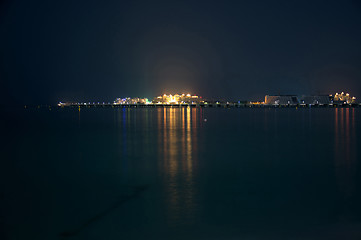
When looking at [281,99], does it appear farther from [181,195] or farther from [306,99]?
[181,195]

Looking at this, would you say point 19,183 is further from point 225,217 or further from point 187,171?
point 225,217

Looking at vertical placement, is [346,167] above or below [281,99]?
below

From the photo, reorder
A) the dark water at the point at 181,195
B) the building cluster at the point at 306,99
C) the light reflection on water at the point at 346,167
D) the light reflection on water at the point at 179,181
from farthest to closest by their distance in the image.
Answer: the building cluster at the point at 306,99 < the light reflection on water at the point at 346,167 < the light reflection on water at the point at 179,181 < the dark water at the point at 181,195

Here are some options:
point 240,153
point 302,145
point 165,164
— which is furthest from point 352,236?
point 302,145

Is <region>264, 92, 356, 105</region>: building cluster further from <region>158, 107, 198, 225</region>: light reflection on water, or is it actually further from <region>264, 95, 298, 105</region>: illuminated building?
<region>158, 107, 198, 225</region>: light reflection on water

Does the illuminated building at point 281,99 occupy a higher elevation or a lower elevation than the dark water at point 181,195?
higher

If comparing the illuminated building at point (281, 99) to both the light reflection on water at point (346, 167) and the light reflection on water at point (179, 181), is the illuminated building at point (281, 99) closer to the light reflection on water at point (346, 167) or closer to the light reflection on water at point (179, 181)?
the light reflection on water at point (346, 167)

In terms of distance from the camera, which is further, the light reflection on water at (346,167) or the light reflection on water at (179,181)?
the light reflection on water at (346,167)

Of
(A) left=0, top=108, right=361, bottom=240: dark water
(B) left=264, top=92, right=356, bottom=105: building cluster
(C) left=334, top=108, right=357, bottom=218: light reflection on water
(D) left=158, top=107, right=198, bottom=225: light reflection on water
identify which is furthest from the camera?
(B) left=264, top=92, right=356, bottom=105: building cluster

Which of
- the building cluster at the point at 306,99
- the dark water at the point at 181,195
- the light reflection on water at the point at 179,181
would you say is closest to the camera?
the dark water at the point at 181,195

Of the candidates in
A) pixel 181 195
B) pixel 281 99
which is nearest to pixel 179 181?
pixel 181 195

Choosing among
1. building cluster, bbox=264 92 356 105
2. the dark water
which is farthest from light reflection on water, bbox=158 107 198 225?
building cluster, bbox=264 92 356 105

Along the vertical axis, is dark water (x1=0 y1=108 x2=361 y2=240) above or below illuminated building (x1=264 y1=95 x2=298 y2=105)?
below

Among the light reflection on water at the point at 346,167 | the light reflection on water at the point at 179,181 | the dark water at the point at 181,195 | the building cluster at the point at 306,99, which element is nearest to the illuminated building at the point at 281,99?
the building cluster at the point at 306,99
